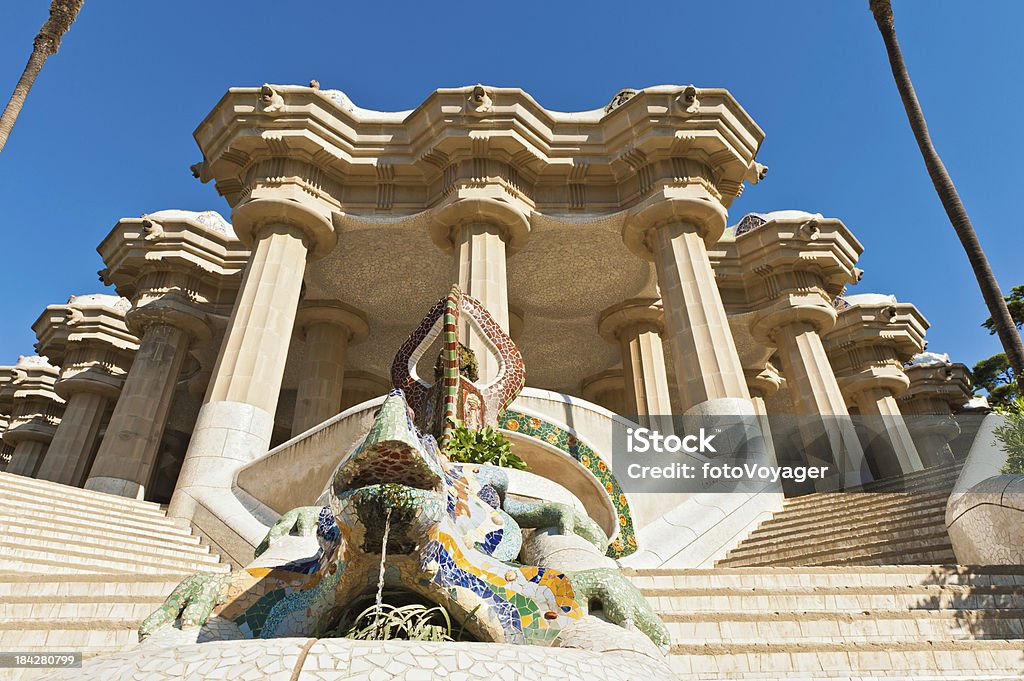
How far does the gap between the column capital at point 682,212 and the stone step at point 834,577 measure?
11241mm

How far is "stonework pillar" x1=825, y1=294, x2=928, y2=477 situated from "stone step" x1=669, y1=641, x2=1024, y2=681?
67.9 feet

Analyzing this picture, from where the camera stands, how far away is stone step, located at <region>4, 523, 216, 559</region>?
720cm

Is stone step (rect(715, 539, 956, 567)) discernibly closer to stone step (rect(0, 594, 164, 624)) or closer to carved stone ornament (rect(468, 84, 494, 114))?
stone step (rect(0, 594, 164, 624))

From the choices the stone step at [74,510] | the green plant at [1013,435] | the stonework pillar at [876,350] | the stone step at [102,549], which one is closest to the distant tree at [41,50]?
the stone step at [74,510]

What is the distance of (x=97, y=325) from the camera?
75.0ft

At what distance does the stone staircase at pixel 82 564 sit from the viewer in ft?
14.2

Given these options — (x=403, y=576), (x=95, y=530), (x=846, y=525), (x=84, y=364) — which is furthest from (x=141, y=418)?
(x=403, y=576)

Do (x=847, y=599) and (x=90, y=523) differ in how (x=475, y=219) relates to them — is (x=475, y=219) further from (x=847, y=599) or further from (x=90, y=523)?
(x=847, y=599)

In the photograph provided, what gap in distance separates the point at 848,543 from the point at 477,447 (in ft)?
16.8

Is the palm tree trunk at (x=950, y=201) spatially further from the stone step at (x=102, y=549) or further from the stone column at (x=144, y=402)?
the stone column at (x=144, y=402)

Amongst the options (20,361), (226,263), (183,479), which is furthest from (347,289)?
(20,361)

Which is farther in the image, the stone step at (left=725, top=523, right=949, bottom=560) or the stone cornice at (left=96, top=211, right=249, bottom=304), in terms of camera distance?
the stone cornice at (left=96, top=211, right=249, bottom=304)

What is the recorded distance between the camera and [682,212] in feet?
50.9

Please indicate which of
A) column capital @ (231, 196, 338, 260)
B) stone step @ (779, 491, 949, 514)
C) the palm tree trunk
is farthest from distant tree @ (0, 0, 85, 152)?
the palm tree trunk
